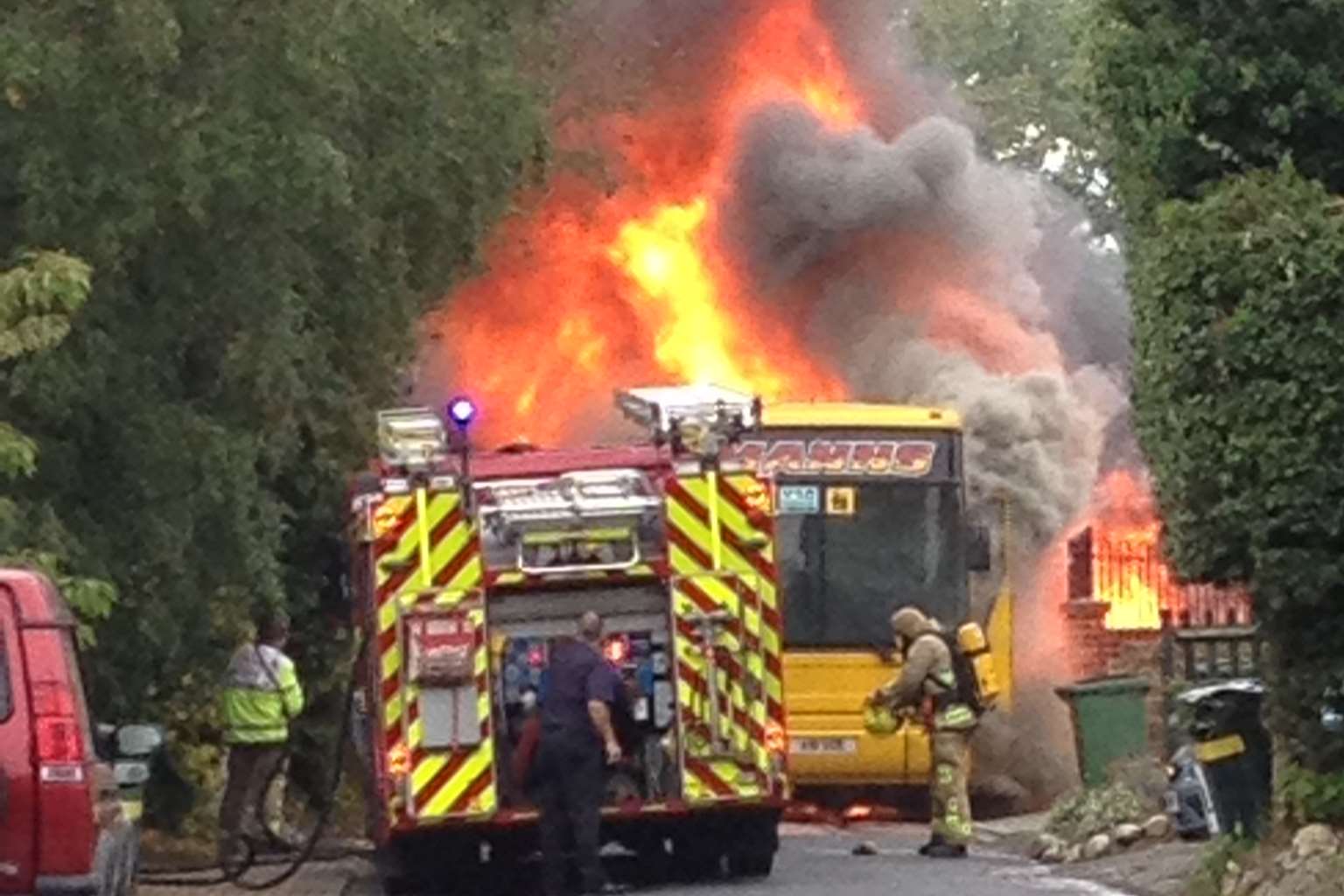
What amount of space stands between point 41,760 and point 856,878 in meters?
7.65

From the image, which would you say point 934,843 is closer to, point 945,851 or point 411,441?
point 945,851

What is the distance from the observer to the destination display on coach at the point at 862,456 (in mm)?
24859

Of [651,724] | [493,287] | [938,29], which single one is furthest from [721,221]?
[938,29]

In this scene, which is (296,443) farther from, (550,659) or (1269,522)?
(1269,522)

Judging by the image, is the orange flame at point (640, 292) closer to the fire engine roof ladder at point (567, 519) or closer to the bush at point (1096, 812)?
the bush at point (1096, 812)

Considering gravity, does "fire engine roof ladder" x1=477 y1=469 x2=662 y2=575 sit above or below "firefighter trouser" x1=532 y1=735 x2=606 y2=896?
above

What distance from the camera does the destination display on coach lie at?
24.9 m

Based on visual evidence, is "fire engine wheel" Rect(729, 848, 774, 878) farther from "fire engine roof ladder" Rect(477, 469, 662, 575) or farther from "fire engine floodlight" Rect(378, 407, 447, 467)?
"fire engine floodlight" Rect(378, 407, 447, 467)

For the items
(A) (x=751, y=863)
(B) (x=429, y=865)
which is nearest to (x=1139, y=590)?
(A) (x=751, y=863)

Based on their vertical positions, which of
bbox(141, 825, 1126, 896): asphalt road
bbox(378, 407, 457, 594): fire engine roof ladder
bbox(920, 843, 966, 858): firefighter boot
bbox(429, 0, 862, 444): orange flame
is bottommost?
bbox(141, 825, 1126, 896): asphalt road

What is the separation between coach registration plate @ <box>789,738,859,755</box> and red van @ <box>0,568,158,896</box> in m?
12.0

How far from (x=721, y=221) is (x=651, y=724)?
16.7 m

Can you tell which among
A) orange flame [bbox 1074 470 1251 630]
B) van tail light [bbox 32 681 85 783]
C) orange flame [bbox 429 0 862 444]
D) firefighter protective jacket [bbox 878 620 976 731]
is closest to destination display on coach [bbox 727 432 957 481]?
orange flame [bbox 1074 470 1251 630]

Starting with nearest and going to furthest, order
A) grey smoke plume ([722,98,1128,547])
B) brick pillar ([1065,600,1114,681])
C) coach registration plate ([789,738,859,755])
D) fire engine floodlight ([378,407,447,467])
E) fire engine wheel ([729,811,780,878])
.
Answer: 1. fire engine floodlight ([378,407,447,467])
2. fire engine wheel ([729,811,780,878])
3. coach registration plate ([789,738,859,755])
4. brick pillar ([1065,600,1114,681])
5. grey smoke plume ([722,98,1128,547])
